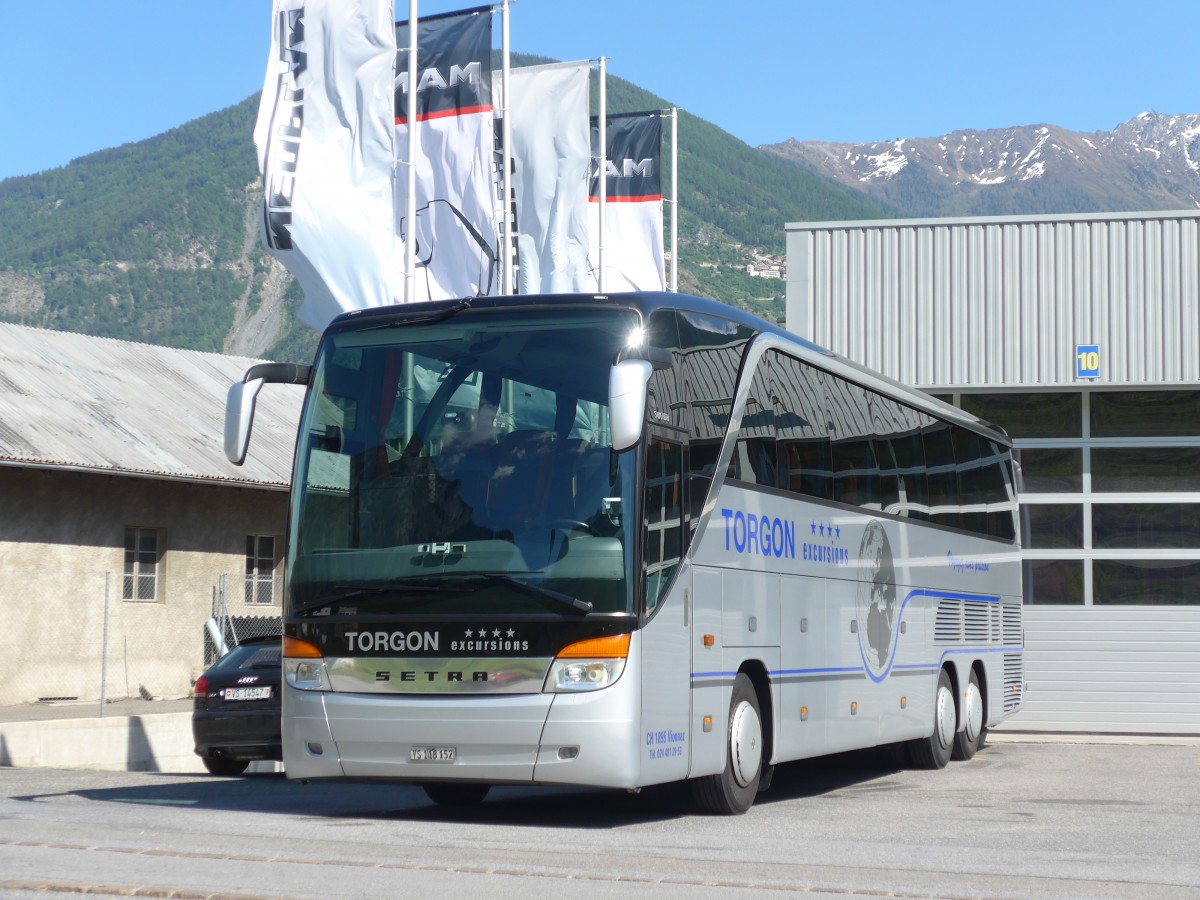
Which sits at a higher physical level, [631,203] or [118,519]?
[631,203]

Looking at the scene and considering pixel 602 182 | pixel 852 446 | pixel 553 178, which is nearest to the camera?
pixel 852 446

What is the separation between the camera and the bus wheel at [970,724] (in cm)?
1852

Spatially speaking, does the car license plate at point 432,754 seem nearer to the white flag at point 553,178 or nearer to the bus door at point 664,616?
the bus door at point 664,616

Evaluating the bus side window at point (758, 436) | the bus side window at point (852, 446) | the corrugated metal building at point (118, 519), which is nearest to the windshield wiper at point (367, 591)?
the bus side window at point (758, 436)

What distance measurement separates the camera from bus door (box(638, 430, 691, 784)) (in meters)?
10.7

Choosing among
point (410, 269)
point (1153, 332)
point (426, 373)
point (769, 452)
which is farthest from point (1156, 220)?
point (426, 373)

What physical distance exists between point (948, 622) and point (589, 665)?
8.07 meters

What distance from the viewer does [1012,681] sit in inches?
818

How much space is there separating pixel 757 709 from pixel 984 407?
12.7 meters

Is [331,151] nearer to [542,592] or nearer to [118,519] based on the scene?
[118,519]

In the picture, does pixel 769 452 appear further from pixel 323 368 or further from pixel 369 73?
pixel 369 73

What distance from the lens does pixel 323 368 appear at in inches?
456

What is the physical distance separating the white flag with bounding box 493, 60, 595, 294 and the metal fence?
7104 millimetres

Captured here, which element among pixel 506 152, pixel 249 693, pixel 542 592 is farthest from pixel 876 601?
pixel 506 152
